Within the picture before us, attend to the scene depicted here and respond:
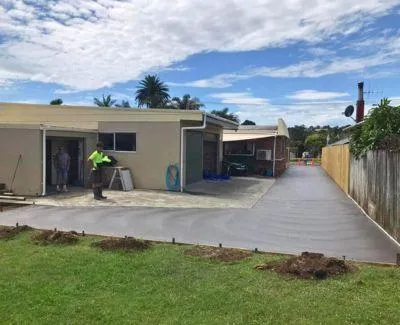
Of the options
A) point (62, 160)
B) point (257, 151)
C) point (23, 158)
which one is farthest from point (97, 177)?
point (257, 151)

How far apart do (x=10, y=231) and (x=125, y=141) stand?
10070 millimetres

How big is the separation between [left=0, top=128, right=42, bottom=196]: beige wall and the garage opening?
2000 millimetres

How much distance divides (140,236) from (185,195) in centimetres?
765

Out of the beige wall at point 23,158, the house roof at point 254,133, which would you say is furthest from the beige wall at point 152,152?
the house roof at point 254,133

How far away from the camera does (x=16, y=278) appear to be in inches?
259

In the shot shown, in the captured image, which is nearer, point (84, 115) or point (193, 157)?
point (84, 115)

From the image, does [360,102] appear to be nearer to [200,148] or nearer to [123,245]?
[200,148]

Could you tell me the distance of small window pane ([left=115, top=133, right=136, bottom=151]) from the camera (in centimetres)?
1925

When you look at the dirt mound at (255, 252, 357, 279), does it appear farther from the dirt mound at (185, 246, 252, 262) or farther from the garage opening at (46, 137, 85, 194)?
the garage opening at (46, 137, 85, 194)

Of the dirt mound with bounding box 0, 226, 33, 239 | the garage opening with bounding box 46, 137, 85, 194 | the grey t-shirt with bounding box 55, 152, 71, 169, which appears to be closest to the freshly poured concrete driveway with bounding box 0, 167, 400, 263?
the dirt mound with bounding box 0, 226, 33, 239

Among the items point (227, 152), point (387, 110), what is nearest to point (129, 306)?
point (387, 110)

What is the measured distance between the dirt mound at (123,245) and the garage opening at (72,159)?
1044cm

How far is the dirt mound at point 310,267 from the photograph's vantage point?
6586 mm

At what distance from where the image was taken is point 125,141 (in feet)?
63.7
